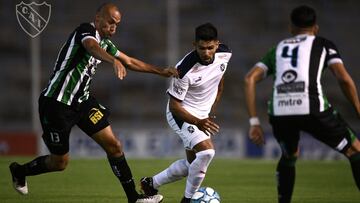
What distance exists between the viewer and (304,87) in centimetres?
743

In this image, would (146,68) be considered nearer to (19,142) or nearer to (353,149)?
(353,149)

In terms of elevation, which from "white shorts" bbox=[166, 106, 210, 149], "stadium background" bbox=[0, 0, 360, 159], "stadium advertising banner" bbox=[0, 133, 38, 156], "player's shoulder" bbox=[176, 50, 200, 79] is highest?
"player's shoulder" bbox=[176, 50, 200, 79]

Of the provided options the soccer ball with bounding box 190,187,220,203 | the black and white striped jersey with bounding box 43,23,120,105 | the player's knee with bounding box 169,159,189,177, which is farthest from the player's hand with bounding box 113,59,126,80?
the player's knee with bounding box 169,159,189,177

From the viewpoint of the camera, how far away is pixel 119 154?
900 centimetres

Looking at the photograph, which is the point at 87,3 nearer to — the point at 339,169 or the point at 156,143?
the point at 156,143

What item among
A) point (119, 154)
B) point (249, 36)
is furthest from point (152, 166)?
point (249, 36)

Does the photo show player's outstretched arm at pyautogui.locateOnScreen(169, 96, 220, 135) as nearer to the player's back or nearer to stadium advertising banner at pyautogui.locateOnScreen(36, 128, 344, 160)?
the player's back

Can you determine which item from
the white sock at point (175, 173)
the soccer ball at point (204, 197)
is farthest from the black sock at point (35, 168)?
the soccer ball at point (204, 197)

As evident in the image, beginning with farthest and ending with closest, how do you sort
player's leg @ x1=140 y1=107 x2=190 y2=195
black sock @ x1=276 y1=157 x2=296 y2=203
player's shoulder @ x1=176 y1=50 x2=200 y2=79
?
player's leg @ x1=140 y1=107 x2=190 y2=195
player's shoulder @ x1=176 y1=50 x2=200 y2=79
black sock @ x1=276 y1=157 x2=296 y2=203

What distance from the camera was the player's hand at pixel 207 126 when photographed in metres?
8.06

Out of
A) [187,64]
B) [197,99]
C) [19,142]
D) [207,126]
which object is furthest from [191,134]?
[19,142]

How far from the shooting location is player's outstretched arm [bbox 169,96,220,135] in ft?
26.6

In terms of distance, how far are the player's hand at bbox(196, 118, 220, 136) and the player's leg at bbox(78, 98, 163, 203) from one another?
114 cm

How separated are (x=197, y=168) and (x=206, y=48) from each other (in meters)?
1.22
